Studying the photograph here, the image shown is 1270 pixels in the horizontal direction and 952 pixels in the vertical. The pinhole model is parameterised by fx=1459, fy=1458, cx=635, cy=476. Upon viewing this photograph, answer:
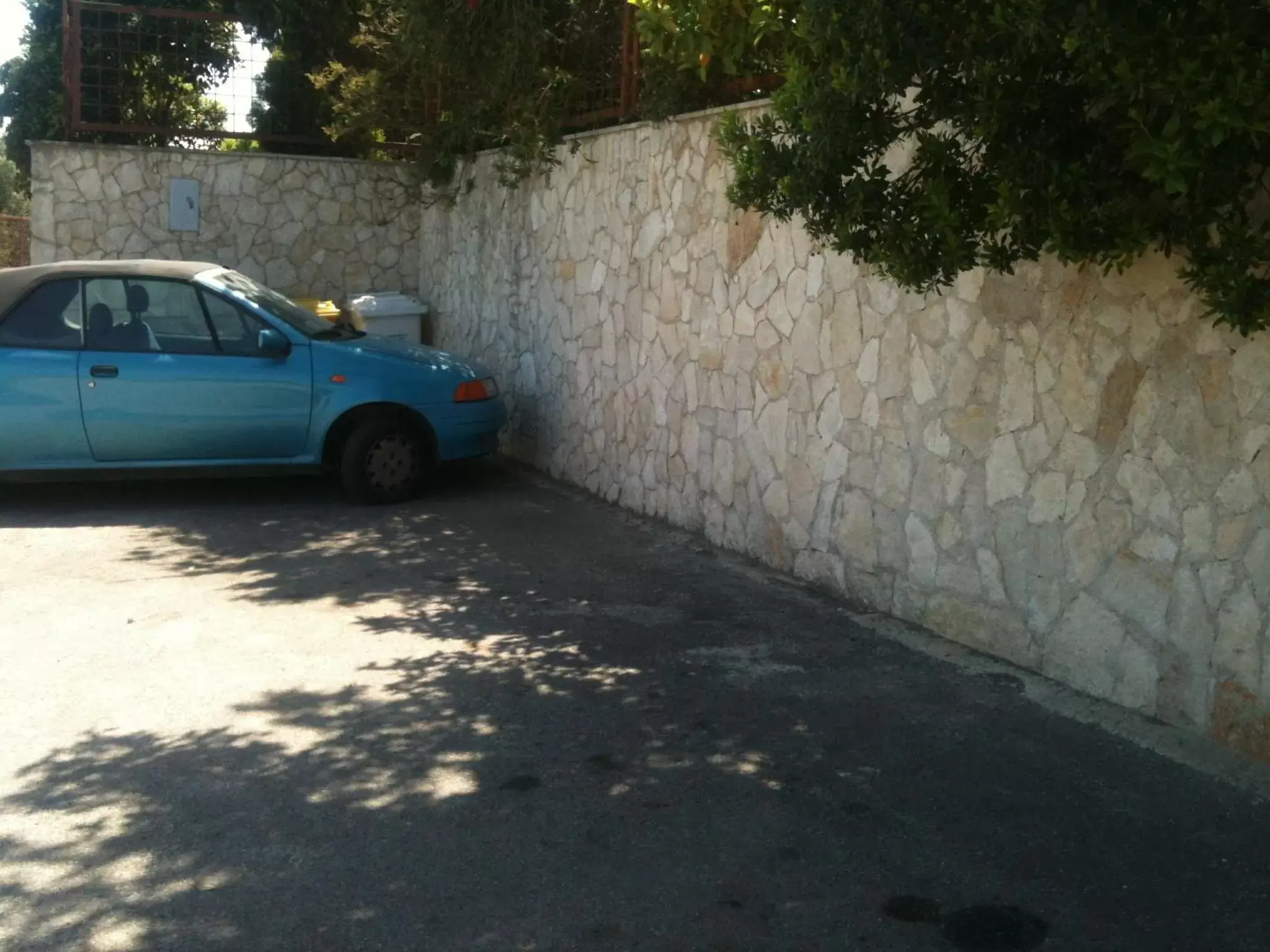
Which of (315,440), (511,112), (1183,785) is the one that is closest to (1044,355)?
(1183,785)

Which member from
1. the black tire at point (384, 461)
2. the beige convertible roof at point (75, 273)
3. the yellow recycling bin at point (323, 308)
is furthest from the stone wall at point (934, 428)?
the yellow recycling bin at point (323, 308)

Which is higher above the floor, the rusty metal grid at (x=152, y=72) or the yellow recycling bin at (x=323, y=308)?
the rusty metal grid at (x=152, y=72)

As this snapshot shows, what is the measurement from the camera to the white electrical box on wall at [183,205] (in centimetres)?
1563

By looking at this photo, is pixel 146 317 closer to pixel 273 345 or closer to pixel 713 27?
pixel 273 345

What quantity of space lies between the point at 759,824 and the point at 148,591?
14.3 ft

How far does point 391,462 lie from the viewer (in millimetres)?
10516

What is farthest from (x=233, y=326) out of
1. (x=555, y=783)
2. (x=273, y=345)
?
(x=555, y=783)

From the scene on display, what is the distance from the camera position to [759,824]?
4.82 m

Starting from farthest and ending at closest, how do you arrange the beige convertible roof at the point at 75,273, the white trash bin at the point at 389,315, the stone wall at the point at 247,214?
the stone wall at the point at 247,214 → the white trash bin at the point at 389,315 → the beige convertible roof at the point at 75,273

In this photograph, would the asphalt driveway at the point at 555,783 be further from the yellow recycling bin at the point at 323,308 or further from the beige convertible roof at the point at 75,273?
the yellow recycling bin at the point at 323,308

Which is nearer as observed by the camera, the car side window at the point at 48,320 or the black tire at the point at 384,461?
the car side window at the point at 48,320

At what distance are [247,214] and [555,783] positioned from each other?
12.1 meters

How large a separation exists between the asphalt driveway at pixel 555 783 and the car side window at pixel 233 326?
2351mm

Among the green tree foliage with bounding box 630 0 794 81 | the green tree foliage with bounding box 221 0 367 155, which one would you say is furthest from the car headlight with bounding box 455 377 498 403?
the green tree foliage with bounding box 221 0 367 155
